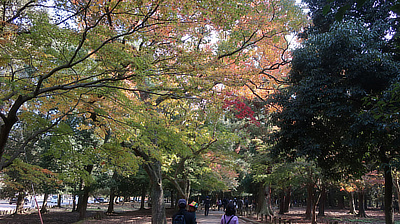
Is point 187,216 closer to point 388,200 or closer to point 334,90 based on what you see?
point 334,90

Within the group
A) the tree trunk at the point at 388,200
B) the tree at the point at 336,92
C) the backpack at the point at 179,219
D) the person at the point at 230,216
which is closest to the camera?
the backpack at the point at 179,219

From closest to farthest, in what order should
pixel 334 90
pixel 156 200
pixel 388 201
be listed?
pixel 334 90 < pixel 388 201 < pixel 156 200

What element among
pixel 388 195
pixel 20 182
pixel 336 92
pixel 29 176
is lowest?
pixel 20 182

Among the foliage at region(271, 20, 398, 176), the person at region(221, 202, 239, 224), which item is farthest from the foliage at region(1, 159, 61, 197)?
the foliage at region(271, 20, 398, 176)

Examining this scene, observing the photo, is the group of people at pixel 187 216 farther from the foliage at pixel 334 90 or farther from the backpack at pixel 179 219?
the foliage at pixel 334 90

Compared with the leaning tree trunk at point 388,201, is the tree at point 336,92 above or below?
above

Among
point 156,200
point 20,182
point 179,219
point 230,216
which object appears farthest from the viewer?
point 20,182

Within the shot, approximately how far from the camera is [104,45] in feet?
17.8

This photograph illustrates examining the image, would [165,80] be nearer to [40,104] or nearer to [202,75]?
[202,75]

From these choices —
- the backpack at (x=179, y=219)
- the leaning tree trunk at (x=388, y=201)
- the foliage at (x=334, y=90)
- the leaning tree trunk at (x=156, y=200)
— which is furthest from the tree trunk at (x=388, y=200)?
the leaning tree trunk at (x=156, y=200)

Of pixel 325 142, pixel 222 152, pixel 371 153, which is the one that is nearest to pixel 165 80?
pixel 325 142

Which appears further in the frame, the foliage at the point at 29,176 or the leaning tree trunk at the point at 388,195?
the foliage at the point at 29,176

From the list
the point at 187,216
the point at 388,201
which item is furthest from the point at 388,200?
the point at 187,216

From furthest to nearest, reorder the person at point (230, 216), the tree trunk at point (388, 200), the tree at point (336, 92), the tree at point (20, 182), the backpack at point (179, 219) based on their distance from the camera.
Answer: the tree at point (20, 182)
the tree trunk at point (388, 200)
the tree at point (336, 92)
the person at point (230, 216)
the backpack at point (179, 219)
